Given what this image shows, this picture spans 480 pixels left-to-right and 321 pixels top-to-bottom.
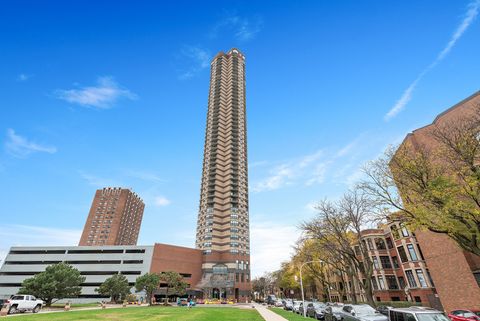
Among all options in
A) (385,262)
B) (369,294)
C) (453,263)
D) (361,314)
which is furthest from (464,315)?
(385,262)

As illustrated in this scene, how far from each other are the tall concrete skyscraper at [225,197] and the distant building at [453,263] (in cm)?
6359

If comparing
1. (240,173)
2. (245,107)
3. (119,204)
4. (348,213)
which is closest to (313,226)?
(348,213)

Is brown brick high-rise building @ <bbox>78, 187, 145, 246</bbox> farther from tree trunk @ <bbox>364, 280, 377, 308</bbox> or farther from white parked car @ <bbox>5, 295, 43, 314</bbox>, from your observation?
tree trunk @ <bbox>364, 280, 377, 308</bbox>

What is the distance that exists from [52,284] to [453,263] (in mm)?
55895

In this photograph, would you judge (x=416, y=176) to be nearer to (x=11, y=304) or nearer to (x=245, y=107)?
(x=11, y=304)

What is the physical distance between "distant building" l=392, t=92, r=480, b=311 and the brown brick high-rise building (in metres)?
123

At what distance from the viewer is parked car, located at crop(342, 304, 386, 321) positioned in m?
15.7

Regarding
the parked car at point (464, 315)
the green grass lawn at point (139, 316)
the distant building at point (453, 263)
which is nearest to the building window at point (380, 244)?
the distant building at point (453, 263)

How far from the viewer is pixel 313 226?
100 feet

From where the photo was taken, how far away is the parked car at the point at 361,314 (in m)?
15.7

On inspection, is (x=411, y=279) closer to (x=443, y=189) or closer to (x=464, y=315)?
(x=464, y=315)

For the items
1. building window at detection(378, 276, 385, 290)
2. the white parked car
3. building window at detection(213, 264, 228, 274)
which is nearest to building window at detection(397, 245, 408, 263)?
building window at detection(378, 276, 385, 290)

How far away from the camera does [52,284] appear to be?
1581 inches

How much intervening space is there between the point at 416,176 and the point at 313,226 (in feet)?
52.3
